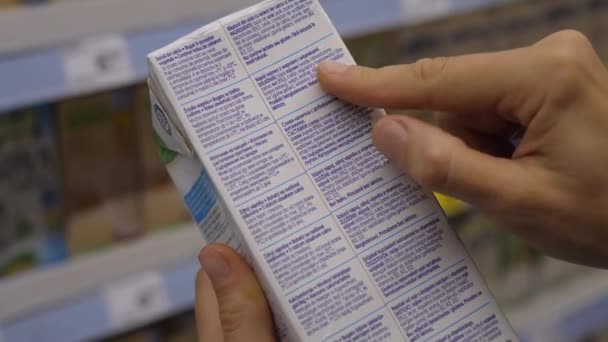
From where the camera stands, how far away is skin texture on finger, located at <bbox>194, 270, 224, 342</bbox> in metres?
0.70

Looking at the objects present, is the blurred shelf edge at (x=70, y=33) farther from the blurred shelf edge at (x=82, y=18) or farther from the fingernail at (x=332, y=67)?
the fingernail at (x=332, y=67)

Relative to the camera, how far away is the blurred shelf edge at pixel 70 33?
2.92ft

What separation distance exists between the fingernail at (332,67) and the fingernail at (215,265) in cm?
18

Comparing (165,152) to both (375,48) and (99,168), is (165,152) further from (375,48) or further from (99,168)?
(375,48)

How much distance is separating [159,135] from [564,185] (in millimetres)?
354

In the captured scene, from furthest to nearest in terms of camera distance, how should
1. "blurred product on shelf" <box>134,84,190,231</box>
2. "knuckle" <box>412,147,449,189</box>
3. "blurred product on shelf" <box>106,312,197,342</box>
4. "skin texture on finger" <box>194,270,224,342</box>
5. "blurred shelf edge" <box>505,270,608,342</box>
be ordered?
"blurred shelf edge" <box>505,270,608,342</box> → "blurred product on shelf" <box>106,312,197,342</box> → "blurred product on shelf" <box>134,84,190,231</box> → "skin texture on finger" <box>194,270,224,342</box> → "knuckle" <box>412,147,449,189</box>

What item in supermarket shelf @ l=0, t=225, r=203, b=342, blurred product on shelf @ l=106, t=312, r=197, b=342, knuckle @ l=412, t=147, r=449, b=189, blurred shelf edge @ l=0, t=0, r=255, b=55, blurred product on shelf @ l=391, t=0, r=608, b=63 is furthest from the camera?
blurred product on shelf @ l=391, t=0, r=608, b=63

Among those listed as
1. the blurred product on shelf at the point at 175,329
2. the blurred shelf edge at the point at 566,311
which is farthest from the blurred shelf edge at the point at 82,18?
the blurred shelf edge at the point at 566,311

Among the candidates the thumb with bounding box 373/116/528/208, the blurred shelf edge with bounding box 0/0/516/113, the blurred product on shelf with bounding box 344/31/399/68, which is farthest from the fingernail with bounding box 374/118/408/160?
the blurred product on shelf with bounding box 344/31/399/68

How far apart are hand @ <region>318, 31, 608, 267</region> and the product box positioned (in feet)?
0.09

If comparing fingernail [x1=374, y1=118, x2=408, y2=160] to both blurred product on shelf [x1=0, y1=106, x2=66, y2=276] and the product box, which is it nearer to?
the product box

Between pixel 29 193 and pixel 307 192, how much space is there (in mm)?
693

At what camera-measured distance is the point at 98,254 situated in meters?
1.08

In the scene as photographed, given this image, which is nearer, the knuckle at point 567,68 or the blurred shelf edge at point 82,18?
the knuckle at point 567,68
